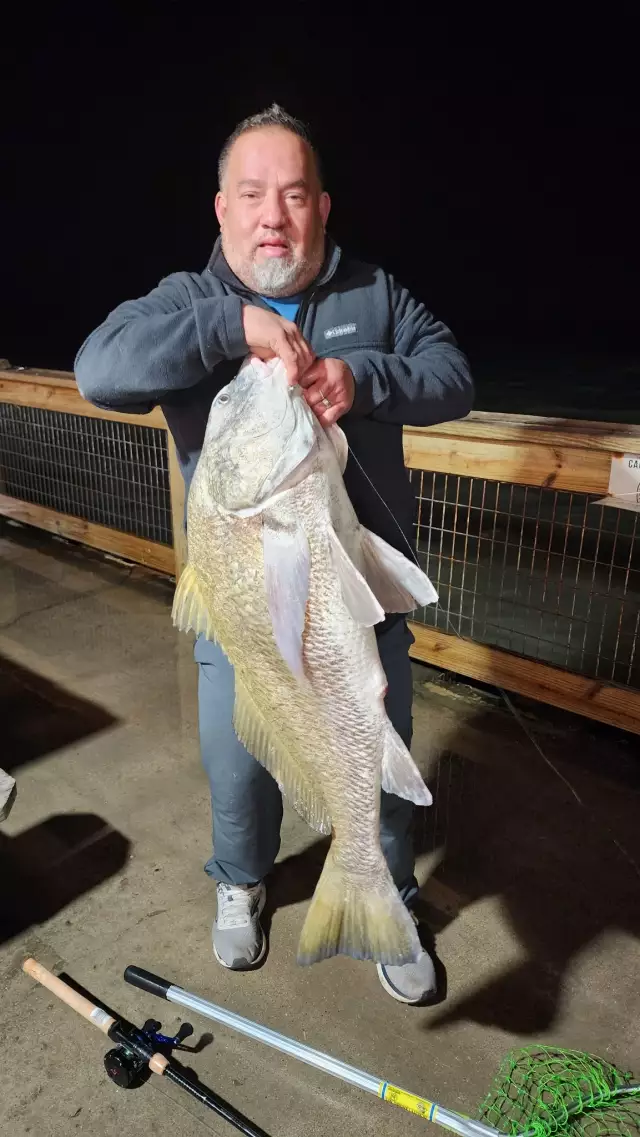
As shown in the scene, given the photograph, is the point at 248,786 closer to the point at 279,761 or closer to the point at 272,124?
the point at 279,761

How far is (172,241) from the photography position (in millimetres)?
43469

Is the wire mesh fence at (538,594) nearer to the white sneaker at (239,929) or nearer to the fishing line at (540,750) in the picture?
the fishing line at (540,750)

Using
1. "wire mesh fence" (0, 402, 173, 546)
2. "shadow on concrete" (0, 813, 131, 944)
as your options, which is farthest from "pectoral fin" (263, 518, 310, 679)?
→ "wire mesh fence" (0, 402, 173, 546)

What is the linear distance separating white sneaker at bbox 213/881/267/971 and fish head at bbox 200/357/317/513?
155 cm

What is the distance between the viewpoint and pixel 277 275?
62.1 inches

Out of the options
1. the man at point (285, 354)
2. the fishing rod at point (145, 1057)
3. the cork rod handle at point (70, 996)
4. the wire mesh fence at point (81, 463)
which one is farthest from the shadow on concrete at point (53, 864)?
the wire mesh fence at point (81, 463)

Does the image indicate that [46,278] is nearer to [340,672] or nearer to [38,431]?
[38,431]

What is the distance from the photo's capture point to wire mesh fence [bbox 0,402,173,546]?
5.82m

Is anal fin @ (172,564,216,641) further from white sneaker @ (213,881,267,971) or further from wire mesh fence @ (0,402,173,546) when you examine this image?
wire mesh fence @ (0,402,173,546)

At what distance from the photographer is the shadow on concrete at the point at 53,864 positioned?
2.54 meters

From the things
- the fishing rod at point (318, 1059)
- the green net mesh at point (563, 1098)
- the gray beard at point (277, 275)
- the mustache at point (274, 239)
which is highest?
the mustache at point (274, 239)

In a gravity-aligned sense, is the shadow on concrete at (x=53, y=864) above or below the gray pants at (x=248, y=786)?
below

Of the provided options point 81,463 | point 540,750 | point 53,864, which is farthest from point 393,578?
point 81,463

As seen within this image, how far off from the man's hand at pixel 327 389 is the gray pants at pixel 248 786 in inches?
31.5
